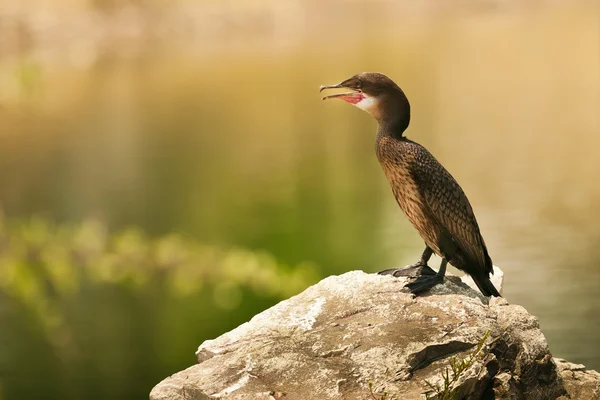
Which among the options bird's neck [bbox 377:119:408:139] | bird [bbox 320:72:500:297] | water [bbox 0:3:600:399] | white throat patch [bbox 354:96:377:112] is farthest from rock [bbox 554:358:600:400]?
water [bbox 0:3:600:399]

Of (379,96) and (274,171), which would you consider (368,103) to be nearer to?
(379,96)

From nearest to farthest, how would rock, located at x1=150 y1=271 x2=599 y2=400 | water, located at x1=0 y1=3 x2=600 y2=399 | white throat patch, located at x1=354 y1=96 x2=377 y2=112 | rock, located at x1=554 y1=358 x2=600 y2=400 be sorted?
rock, located at x1=150 y1=271 x2=599 y2=400
white throat patch, located at x1=354 y1=96 x2=377 y2=112
rock, located at x1=554 y1=358 x2=600 y2=400
water, located at x1=0 y1=3 x2=600 y2=399

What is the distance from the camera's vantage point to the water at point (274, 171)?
14938mm

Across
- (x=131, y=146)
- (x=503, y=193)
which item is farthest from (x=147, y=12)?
(x=503, y=193)

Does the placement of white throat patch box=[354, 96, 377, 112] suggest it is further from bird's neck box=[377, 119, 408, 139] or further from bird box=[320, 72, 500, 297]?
bird's neck box=[377, 119, 408, 139]

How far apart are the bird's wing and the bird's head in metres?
0.25

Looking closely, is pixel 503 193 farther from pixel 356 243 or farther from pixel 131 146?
pixel 131 146

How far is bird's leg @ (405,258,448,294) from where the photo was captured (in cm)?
630

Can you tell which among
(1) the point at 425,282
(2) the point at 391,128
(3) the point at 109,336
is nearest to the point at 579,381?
(1) the point at 425,282

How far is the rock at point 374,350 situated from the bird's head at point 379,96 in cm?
110

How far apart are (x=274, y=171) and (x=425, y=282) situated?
18919 mm

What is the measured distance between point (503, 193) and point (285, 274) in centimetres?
1868

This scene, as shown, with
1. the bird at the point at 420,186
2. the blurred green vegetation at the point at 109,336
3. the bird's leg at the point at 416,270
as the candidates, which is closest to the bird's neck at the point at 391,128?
the bird at the point at 420,186

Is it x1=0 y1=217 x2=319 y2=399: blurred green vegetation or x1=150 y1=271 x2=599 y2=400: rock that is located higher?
x1=150 y1=271 x2=599 y2=400: rock
